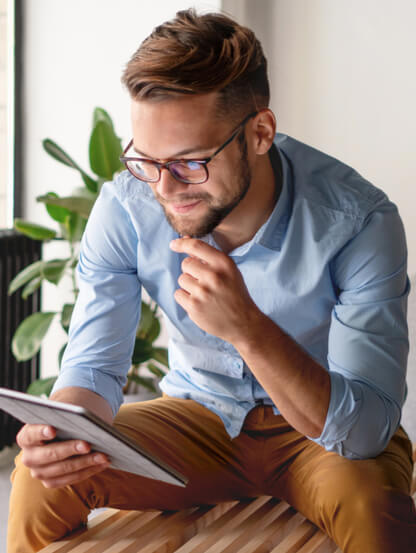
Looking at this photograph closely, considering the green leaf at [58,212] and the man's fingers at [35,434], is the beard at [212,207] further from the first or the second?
the green leaf at [58,212]

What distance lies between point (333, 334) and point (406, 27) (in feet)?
4.65

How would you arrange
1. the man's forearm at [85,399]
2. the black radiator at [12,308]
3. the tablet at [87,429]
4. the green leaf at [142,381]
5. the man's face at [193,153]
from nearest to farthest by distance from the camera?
the tablet at [87,429] → the man's face at [193,153] → the man's forearm at [85,399] → the green leaf at [142,381] → the black radiator at [12,308]

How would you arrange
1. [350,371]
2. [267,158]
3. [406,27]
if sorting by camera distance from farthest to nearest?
[406,27], [267,158], [350,371]

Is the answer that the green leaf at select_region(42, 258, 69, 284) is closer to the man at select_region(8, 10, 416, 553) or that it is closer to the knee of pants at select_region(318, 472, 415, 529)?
the man at select_region(8, 10, 416, 553)

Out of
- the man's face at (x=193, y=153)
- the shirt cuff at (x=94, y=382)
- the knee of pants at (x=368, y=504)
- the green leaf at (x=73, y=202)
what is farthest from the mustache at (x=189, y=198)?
the green leaf at (x=73, y=202)

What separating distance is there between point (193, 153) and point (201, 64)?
6.2 inches

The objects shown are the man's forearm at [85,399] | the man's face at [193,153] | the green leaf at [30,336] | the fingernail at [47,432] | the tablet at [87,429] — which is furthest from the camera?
the green leaf at [30,336]

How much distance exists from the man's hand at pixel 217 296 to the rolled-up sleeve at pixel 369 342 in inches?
7.9

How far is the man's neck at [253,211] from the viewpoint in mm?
1336

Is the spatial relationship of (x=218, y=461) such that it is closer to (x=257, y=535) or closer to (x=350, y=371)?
(x=257, y=535)

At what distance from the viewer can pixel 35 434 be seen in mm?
1056

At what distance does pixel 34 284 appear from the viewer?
2.41 m

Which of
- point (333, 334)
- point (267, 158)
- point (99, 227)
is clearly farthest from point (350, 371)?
point (99, 227)

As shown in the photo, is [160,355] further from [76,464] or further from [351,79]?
[76,464]
